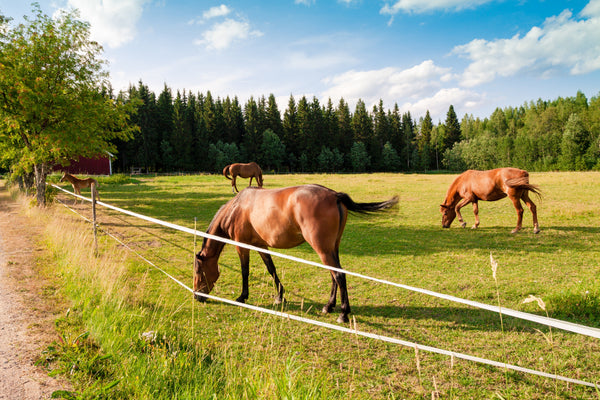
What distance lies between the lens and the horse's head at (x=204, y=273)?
4613mm

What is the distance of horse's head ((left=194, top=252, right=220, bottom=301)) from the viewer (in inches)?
182

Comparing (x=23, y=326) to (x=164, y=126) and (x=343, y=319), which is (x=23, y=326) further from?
(x=164, y=126)

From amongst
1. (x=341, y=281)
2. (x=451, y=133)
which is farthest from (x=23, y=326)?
(x=451, y=133)

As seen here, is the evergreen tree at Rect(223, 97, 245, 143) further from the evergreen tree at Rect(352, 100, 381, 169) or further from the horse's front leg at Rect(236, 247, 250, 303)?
the horse's front leg at Rect(236, 247, 250, 303)

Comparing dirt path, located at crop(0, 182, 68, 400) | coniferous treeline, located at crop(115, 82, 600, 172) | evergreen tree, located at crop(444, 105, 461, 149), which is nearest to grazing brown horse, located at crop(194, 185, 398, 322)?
dirt path, located at crop(0, 182, 68, 400)

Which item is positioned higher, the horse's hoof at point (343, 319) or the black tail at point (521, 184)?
the black tail at point (521, 184)

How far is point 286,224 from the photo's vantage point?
426cm

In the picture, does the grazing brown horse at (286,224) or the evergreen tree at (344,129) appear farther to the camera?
the evergreen tree at (344,129)

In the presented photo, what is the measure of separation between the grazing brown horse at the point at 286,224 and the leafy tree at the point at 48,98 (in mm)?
10112

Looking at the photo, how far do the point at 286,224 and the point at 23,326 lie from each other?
3.26 metres

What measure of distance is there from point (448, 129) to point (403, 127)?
11.3 meters

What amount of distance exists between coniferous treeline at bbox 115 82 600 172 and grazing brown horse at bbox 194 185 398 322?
55.8 meters

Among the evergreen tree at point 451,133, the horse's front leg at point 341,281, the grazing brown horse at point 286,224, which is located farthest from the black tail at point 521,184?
the evergreen tree at point 451,133

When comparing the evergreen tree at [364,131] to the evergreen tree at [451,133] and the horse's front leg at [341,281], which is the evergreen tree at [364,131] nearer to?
the evergreen tree at [451,133]
